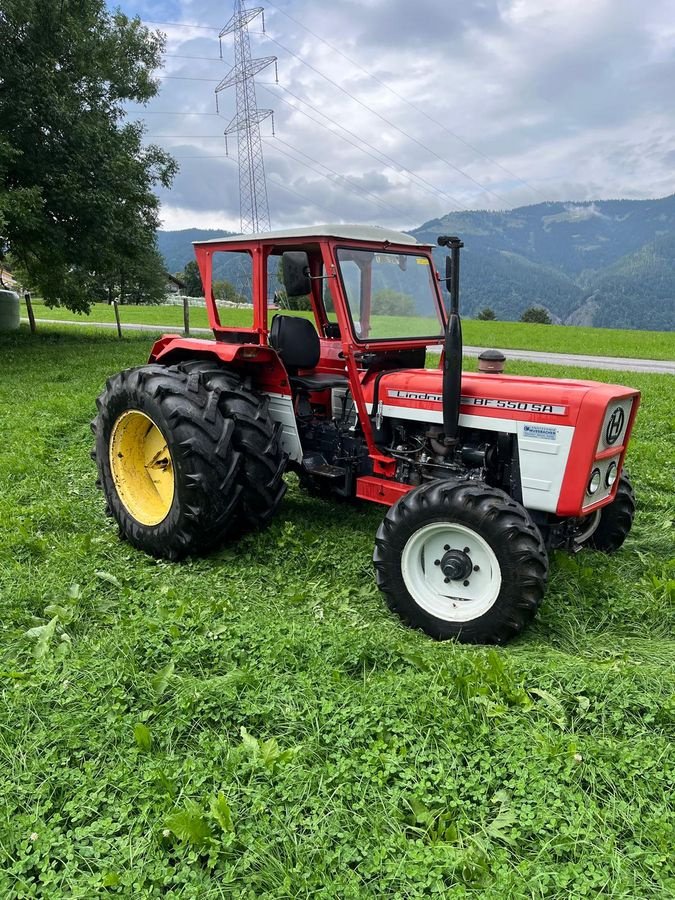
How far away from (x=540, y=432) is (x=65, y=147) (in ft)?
44.3

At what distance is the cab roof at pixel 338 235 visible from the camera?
4.07 metres

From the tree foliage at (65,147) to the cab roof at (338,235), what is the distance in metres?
8.68

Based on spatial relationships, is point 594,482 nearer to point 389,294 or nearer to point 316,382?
point 389,294

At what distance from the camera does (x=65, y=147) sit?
44.5 ft

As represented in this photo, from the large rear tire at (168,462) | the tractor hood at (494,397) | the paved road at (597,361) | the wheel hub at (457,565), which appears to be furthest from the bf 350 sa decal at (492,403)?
the paved road at (597,361)

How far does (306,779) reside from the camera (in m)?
2.36

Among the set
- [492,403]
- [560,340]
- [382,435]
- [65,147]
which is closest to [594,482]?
[492,403]

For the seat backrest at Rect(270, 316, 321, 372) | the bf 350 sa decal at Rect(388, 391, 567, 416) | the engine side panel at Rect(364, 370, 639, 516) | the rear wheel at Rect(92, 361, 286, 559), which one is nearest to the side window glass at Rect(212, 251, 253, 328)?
the seat backrest at Rect(270, 316, 321, 372)

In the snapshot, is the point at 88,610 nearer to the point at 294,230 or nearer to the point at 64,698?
the point at 64,698

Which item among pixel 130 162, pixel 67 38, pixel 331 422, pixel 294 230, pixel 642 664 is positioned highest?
pixel 67 38

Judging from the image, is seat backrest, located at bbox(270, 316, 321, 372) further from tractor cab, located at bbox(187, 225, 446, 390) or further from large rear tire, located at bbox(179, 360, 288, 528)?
large rear tire, located at bbox(179, 360, 288, 528)

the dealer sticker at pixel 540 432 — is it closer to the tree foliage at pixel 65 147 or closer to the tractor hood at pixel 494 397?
the tractor hood at pixel 494 397

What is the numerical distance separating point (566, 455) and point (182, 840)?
2536 millimetres

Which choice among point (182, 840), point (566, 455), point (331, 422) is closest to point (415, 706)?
point (182, 840)
